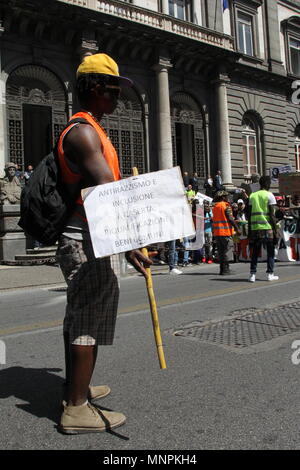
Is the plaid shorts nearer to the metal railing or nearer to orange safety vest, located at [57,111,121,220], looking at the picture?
orange safety vest, located at [57,111,121,220]

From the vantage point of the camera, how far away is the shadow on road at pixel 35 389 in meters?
3.00

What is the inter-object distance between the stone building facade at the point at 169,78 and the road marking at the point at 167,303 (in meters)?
8.64

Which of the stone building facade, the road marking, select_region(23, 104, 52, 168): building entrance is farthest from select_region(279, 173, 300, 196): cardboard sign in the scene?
select_region(23, 104, 52, 168): building entrance

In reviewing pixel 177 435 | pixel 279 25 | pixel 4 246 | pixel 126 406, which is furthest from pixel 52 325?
pixel 279 25

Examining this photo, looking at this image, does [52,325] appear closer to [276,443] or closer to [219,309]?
[219,309]

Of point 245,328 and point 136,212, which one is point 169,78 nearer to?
point 245,328

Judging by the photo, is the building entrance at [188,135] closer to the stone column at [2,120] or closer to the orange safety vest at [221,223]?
the stone column at [2,120]

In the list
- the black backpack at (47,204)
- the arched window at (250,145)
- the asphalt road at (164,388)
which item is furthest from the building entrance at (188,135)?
the black backpack at (47,204)

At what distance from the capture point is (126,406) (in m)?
3.02

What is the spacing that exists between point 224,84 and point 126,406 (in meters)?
23.4

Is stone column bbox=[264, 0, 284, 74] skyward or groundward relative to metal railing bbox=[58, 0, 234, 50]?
Answer: skyward

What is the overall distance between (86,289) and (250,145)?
2496 centimetres

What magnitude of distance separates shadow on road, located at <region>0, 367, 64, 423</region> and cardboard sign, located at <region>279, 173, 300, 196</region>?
14.3 m

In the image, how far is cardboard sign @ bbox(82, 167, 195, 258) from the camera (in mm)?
2545
